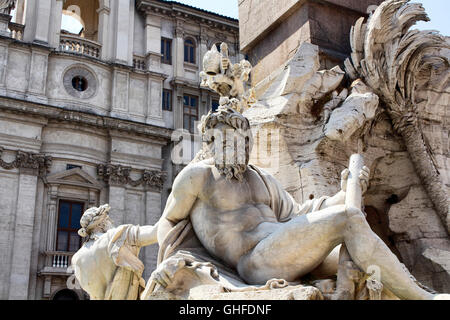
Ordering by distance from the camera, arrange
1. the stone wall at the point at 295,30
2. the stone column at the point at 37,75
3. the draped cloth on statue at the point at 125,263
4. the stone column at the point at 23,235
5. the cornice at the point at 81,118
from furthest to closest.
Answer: the stone column at the point at 37,75, the cornice at the point at 81,118, the stone column at the point at 23,235, the stone wall at the point at 295,30, the draped cloth on statue at the point at 125,263

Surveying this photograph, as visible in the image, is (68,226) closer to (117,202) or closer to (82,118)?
(117,202)

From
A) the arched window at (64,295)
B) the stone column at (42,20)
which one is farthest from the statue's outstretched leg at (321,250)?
the stone column at (42,20)

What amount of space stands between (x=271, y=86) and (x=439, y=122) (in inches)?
73.9

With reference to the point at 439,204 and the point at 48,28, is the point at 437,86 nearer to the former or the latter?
the point at 439,204

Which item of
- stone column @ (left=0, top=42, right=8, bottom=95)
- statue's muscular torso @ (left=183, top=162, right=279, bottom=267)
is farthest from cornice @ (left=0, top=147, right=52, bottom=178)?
statue's muscular torso @ (left=183, top=162, right=279, bottom=267)

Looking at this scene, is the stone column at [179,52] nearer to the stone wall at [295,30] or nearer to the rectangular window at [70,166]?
the rectangular window at [70,166]

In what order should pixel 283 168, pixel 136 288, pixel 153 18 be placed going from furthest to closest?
pixel 153 18 → pixel 283 168 → pixel 136 288

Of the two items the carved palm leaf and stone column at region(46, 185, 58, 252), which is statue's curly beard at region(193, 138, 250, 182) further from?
stone column at region(46, 185, 58, 252)

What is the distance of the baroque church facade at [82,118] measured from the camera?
18391 mm

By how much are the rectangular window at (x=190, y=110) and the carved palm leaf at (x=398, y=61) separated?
17691 millimetres

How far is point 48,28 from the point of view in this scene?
20906mm

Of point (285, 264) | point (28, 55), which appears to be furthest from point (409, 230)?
point (28, 55)

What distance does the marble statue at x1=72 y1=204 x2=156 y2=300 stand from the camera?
4.56 m

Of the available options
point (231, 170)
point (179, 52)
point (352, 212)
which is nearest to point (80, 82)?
point (179, 52)
